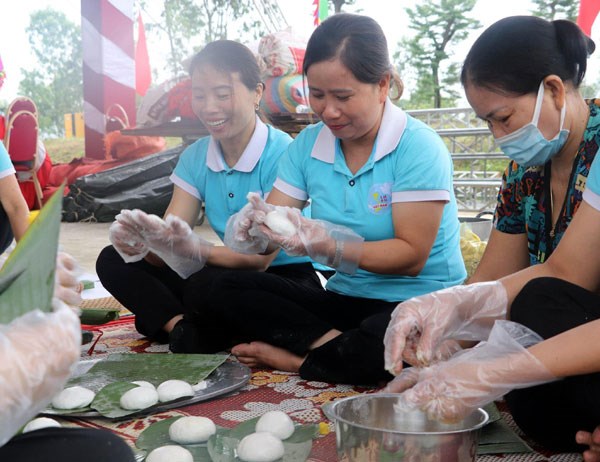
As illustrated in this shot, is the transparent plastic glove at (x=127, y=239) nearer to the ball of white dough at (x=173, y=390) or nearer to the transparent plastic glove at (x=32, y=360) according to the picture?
the ball of white dough at (x=173, y=390)

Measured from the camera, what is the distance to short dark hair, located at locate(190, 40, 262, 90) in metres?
2.00

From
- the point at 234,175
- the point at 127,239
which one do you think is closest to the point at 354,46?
the point at 234,175

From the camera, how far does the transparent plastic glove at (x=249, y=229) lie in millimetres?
1690

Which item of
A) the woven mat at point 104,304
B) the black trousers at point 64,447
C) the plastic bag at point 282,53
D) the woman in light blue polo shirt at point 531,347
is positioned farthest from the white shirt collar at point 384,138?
the plastic bag at point 282,53

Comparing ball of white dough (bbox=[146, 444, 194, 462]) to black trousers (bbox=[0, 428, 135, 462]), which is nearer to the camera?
black trousers (bbox=[0, 428, 135, 462])

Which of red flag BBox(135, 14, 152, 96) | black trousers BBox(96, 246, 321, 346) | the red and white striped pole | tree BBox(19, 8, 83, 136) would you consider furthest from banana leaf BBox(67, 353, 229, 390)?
tree BBox(19, 8, 83, 136)

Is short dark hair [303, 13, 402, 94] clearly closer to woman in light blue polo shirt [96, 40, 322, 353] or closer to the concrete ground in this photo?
woman in light blue polo shirt [96, 40, 322, 353]

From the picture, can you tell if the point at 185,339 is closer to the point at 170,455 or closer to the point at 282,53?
the point at 170,455

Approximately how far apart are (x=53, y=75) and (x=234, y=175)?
10357mm

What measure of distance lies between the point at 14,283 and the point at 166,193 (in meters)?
5.49

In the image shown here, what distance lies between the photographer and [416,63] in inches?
450

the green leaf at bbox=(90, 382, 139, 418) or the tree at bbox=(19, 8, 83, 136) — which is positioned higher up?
the tree at bbox=(19, 8, 83, 136)

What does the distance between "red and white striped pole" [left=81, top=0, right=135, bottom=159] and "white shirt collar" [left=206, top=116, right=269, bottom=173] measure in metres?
5.72

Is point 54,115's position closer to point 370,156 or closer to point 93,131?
point 93,131
